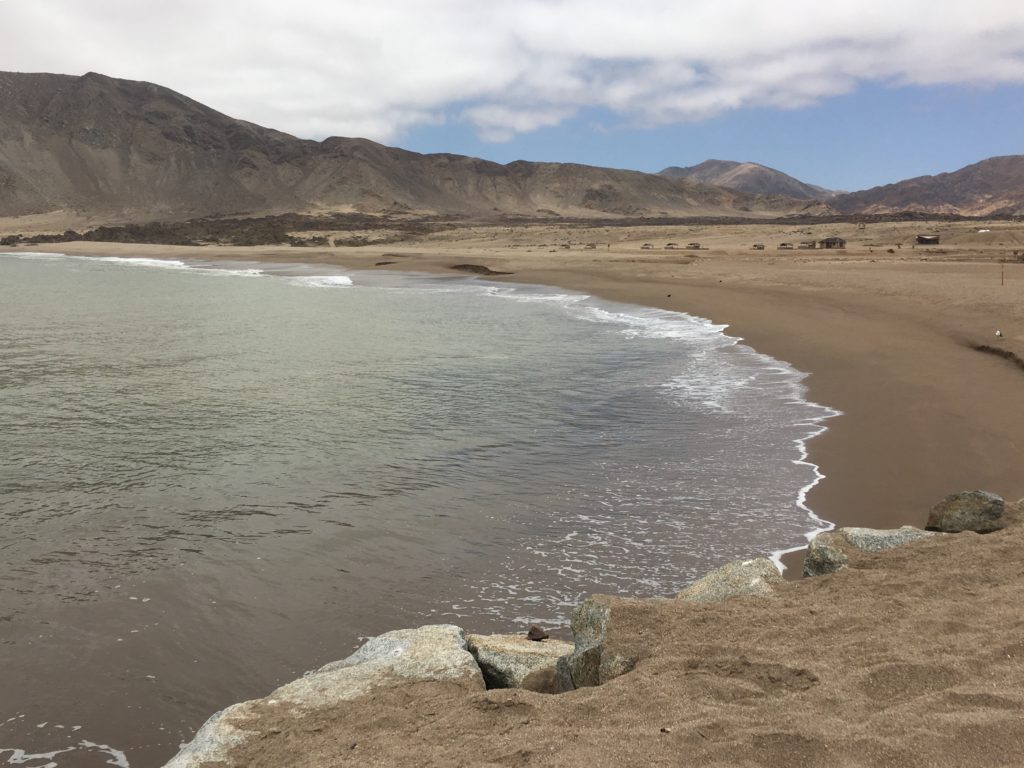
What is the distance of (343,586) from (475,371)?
9.88 metres

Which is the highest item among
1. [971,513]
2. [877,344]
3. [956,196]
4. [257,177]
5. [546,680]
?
[257,177]

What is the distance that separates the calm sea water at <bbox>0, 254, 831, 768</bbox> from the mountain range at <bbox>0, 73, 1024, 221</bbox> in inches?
5223

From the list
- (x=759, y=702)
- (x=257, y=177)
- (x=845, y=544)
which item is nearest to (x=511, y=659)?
(x=759, y=702)

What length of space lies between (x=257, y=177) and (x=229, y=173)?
19.1 ft

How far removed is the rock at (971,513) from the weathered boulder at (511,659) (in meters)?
3.64

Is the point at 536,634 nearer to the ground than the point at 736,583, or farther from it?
nearer to the ground

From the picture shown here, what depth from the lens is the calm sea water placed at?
5496mm

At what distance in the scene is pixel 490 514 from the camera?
27.0 feet

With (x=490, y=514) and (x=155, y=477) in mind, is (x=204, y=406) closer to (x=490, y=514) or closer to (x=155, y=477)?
(x=155, y=477)

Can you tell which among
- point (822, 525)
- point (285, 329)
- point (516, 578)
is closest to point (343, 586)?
point (516, 578)

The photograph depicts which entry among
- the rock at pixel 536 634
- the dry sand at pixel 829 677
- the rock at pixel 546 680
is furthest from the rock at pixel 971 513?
the rock at pixel 546 680

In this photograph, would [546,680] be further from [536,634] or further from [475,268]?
[475,268]

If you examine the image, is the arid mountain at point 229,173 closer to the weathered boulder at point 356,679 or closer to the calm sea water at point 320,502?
the calm sea water at point 320,502

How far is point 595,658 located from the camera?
15.2 ft
